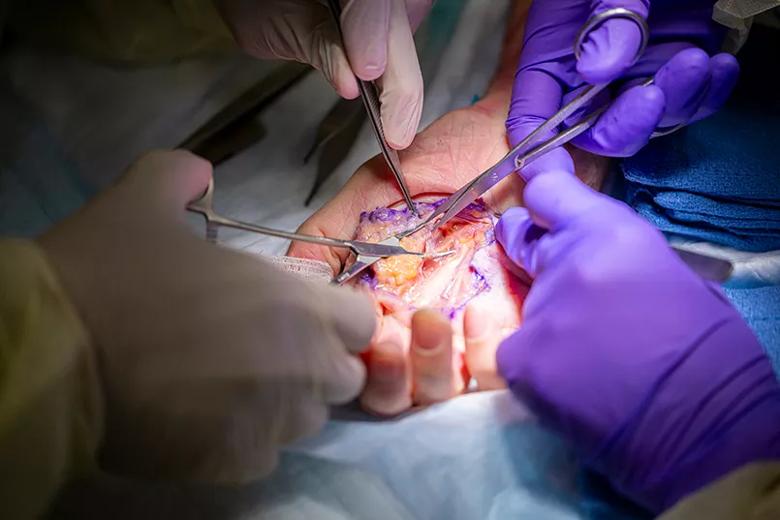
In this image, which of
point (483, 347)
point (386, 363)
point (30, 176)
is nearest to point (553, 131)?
point (483, 347)

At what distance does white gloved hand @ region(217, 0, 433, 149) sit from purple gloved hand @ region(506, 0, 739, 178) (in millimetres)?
251

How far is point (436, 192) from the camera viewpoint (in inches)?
56.2

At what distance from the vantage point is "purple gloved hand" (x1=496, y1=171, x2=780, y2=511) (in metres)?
0.83

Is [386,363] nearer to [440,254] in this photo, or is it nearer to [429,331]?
[429,331]

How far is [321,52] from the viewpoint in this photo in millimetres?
1283

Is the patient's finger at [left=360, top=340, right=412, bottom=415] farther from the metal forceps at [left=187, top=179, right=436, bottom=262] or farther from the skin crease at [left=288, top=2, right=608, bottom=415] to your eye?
the metal forceps at [left=187, top=179, right=436, bottom=262]

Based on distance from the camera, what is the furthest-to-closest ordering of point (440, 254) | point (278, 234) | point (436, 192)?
1. point (436, 192)
2. point (440, 254)
3. point (278, 234)

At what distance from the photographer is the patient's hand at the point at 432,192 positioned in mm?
981

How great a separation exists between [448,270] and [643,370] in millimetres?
498

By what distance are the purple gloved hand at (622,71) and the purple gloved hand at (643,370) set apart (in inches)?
10.6

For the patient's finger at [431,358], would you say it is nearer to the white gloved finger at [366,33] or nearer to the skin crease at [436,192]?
the skin crease at [436,192]

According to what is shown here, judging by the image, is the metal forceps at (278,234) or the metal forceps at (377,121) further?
the metal forceps at (377,121)

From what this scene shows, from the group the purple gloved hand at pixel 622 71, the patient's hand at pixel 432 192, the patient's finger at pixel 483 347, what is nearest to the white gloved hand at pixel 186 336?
the patient's hand at pixel 432 192

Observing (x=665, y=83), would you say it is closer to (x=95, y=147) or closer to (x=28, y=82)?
(x=95, y=147)
